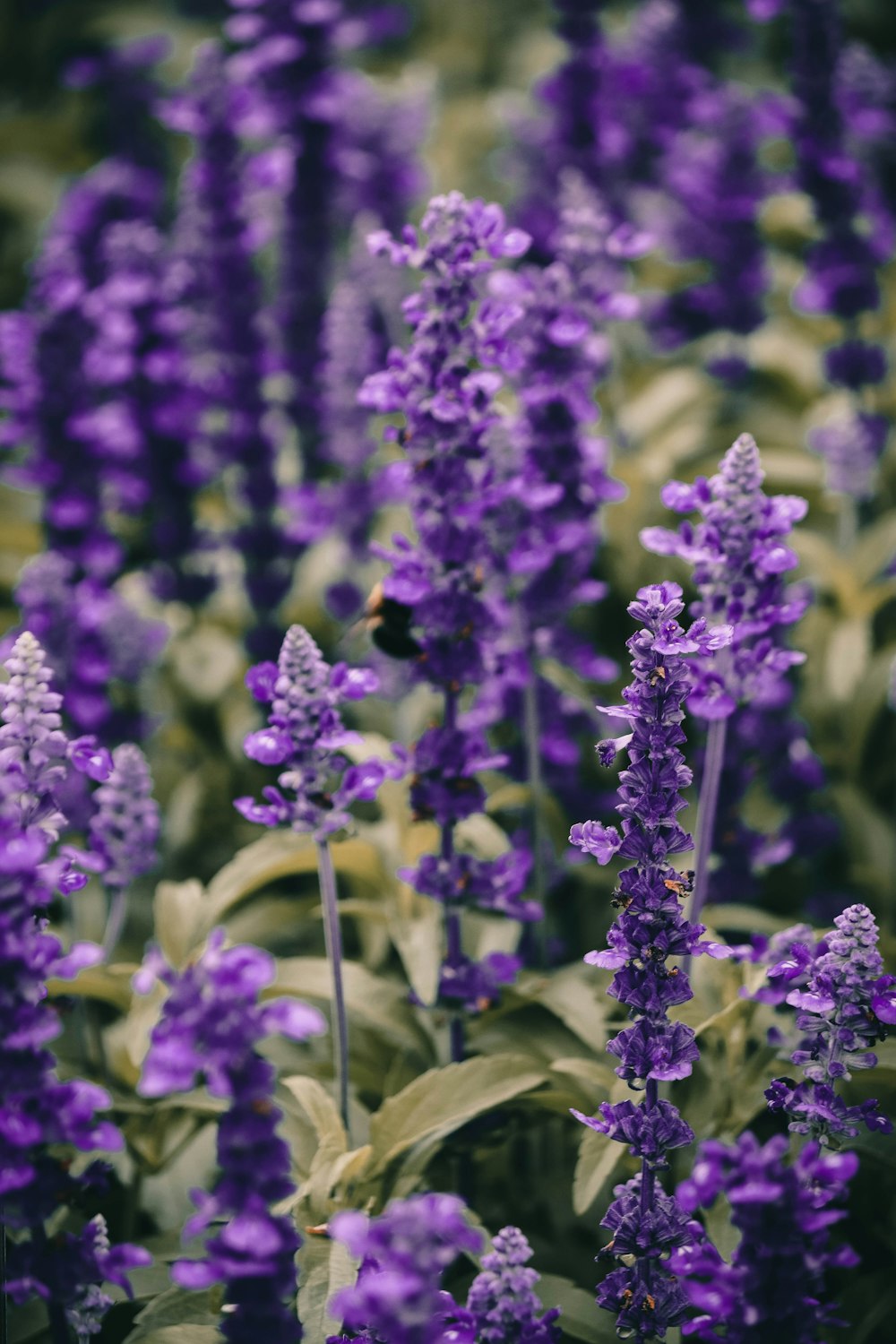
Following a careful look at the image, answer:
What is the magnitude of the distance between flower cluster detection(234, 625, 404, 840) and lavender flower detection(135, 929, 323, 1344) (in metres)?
0.58

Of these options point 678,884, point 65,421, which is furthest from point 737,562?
point 65,421

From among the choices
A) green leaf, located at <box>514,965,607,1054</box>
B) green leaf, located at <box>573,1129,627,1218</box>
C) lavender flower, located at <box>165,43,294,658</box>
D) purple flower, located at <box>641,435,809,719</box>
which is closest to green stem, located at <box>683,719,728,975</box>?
purple flower, located at <box>641,435,809,719</box>

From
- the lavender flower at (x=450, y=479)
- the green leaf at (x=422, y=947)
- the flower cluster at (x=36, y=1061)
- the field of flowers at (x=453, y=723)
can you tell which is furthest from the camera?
the green leaf at (x=422, y=947)

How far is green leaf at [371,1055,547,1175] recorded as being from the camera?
277 cm

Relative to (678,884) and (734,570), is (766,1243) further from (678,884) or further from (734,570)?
(734,570)

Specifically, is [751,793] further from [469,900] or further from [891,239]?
[891,239]

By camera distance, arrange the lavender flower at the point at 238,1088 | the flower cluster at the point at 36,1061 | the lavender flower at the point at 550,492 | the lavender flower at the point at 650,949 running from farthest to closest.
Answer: the lavender flower at the point at 550,492
the lavender flower at the point at 650,949
the flower cluster at the point at 36,1061
the lavender flower at the point at 238,1088

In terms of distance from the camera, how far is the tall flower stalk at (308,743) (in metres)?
2.42

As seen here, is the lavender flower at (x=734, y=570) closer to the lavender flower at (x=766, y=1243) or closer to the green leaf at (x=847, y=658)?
the lavender flower at (x=766, y=1243)

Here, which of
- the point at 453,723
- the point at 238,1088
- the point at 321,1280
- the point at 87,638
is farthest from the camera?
the point at 87,638

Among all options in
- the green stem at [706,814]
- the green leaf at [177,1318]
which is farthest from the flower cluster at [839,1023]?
the green leaf at [177,1318]

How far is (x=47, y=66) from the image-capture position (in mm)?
9188

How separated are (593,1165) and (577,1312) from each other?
0.28 meters

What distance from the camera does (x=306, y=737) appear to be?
2.47 metres
